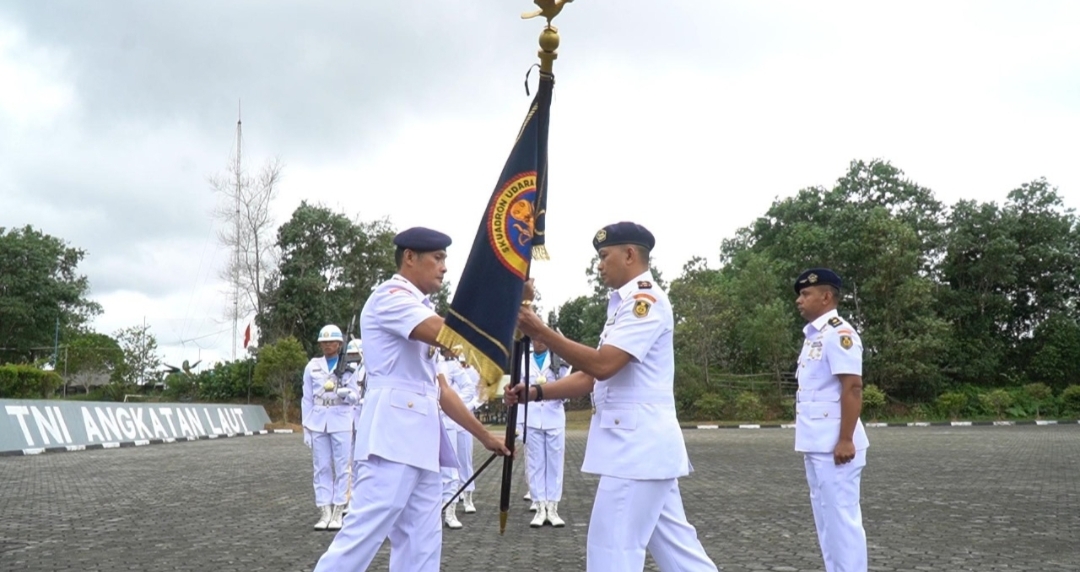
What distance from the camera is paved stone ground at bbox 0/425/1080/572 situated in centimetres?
788

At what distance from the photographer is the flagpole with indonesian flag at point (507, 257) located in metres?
4.65

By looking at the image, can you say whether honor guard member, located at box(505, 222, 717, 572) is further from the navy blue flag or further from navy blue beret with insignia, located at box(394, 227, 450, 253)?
navy blue beret with insignia, located at box(394, 227, 450, 253)

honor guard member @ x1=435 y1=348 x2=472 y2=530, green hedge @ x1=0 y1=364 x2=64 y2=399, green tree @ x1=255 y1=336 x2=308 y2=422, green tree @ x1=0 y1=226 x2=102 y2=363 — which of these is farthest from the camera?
green tree @ x1=0 y1=226 x2=102 y2=363

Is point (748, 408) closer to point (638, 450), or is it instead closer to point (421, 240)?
point (421, 240)

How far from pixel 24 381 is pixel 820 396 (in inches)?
1458

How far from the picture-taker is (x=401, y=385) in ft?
16.8

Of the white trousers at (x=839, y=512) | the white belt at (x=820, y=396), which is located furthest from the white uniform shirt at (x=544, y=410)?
the white trousers at (x=839, y=512)

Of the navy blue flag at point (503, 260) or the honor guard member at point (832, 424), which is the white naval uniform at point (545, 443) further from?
the navy blue flag at point (503, 260)

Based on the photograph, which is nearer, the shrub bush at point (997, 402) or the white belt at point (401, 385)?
the white belt at point (401, 385)

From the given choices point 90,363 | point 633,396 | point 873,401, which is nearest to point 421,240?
point 633,396

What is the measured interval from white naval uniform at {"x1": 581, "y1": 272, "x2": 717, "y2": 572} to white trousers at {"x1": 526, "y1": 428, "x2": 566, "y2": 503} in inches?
225

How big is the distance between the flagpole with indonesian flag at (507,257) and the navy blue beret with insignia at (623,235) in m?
0.34

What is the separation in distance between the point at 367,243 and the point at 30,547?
166 ft

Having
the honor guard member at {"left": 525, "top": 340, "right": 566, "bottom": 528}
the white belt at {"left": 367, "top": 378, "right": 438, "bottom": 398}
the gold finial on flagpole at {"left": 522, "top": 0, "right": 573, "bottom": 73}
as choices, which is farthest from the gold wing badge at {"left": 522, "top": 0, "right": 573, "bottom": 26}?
the honor guard member at {"left": 525, "top": 340, "right": 566, "bottom": 528}
